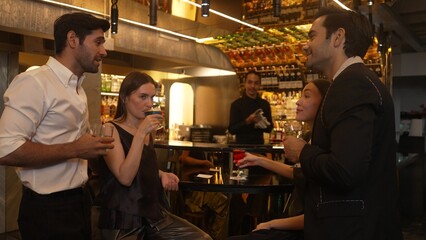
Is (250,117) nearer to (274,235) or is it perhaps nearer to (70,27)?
(274,235)

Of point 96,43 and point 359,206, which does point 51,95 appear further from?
point 359,206

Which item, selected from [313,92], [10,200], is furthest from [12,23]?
[313,92]

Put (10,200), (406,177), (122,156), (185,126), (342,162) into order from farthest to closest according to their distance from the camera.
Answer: (406,177) → (185,126) → (10,200) → (122,156) → (342,162)

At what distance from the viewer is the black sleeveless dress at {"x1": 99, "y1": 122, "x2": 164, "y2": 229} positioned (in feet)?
7.18

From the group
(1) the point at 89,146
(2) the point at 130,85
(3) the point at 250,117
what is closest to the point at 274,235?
(1) the point at 89,146

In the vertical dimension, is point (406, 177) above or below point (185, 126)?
below

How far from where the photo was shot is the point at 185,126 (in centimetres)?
725

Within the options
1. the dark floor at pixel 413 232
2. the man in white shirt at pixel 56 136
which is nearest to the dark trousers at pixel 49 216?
the man in white shirt at pixel 56 136

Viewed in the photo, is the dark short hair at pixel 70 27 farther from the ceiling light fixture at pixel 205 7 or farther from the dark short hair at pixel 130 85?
the ceiling light fixture at pixel 205 7

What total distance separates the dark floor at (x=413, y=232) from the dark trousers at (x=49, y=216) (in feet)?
11.0

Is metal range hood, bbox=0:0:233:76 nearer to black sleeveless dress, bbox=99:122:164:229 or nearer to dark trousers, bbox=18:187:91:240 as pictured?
black sleeveless dress, bbox=99:122:164:229

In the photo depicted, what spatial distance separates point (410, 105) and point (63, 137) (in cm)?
1460

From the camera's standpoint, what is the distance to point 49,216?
72.0 inches

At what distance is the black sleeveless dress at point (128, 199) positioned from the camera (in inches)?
86.1
